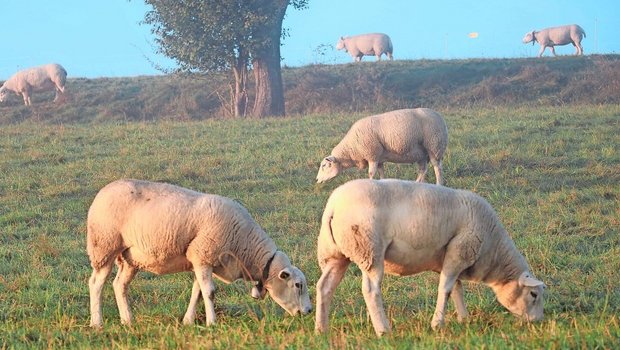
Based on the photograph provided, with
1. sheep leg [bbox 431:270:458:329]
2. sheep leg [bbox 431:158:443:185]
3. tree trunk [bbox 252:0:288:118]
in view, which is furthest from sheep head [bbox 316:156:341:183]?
tree trunk [bbox 252:0:288:118]

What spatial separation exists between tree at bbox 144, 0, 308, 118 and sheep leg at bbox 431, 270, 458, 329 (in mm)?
21441

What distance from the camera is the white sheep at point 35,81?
3145 cm

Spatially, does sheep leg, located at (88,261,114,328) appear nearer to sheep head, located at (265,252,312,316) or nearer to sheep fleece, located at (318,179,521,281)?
sheep head, located at (265,252,312,316)

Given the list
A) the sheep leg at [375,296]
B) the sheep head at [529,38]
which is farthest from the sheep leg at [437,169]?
the sheep head at [529,38]

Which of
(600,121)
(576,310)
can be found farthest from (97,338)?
(600,121)

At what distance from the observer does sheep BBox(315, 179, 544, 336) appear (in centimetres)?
A: 652

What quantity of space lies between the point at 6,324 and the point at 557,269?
511 cm

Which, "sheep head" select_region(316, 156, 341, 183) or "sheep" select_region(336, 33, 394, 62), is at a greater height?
"sheep" select_region(336, 33, 394, 62)

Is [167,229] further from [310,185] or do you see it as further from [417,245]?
[310,185]

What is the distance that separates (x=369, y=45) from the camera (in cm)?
4066

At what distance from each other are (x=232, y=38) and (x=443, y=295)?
873 inches

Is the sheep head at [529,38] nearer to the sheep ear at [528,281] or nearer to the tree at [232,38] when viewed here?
the tree at [232,38]

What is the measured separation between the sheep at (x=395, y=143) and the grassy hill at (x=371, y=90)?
11.9m

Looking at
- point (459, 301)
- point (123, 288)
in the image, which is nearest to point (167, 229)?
point (123, 288)
